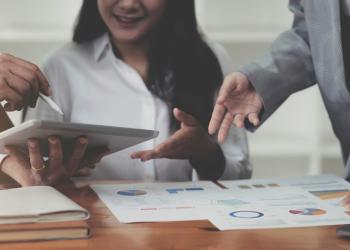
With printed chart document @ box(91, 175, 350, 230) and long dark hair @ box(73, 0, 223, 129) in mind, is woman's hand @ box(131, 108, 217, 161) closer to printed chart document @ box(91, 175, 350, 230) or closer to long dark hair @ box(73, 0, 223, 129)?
printed chart document @ box(91, 175, 350, 230)

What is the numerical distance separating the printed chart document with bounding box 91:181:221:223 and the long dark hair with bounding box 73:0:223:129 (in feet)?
1.83

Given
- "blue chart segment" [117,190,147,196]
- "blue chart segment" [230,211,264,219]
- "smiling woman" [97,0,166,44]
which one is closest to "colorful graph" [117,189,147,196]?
"blue chart segment" [117,190,147,196]

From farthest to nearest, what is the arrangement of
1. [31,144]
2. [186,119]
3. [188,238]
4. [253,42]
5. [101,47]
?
[253,42], [101,47], [186,119], [31,144], [188,238]

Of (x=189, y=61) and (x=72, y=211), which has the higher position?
(x=189, y=61)

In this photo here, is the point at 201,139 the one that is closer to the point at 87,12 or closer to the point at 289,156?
the point at 87,12

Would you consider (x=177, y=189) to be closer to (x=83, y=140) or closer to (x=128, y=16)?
(x=83, y=140)

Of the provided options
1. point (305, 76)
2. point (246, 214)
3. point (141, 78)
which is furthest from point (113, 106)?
point (246, 214)

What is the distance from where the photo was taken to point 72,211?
91 centimetres

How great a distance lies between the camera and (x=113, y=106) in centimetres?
175

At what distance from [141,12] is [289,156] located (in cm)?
146

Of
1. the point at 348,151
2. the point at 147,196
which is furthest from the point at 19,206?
the point at 348,151

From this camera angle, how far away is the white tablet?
41.2 inches

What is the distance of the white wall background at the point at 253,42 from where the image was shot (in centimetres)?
279

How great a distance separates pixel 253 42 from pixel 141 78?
1208 mm
